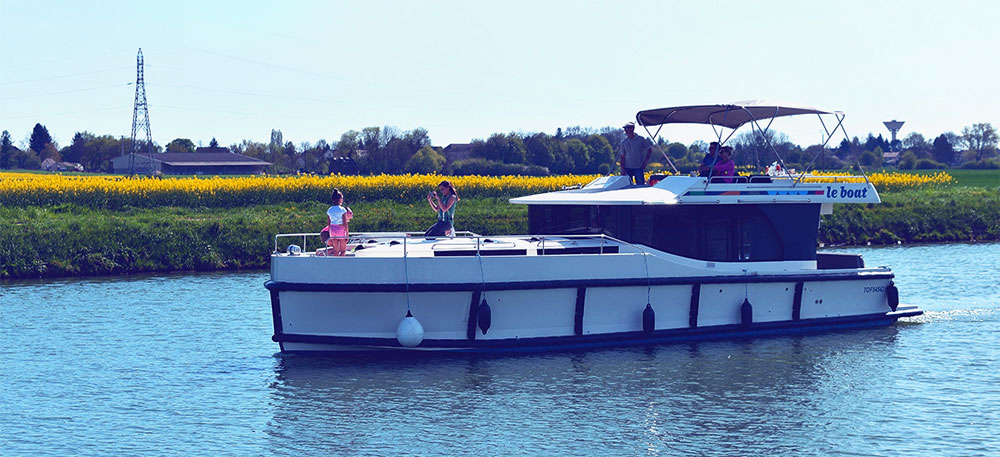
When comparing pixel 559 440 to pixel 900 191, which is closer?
pixel 559 440

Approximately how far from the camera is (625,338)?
16.2 metres

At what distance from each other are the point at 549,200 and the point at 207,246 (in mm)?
13140

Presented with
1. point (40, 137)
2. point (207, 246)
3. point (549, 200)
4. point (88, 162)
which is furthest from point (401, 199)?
point (40, 137)

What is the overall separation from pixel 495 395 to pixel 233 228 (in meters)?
17.3

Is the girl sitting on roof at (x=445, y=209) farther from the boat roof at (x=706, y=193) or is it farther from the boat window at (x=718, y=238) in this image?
the boat window at (x=718, y=238)

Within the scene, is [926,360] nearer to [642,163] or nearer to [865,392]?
[865,392]

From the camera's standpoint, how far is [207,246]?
28188mm

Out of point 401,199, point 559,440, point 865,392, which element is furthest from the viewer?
point 401,199

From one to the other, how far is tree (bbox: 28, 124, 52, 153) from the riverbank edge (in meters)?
99.9

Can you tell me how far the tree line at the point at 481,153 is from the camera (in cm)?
5803

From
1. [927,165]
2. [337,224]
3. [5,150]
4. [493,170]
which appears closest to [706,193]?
[337,224]

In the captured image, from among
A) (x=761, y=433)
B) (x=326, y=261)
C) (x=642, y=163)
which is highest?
(x=642, y=163)

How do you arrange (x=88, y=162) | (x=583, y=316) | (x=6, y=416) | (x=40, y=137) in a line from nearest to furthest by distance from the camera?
(x=6, y=416) → (x=583, y=316) → (x=88, y=162) → (x=40, y=137)

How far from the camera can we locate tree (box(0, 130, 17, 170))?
339ft
